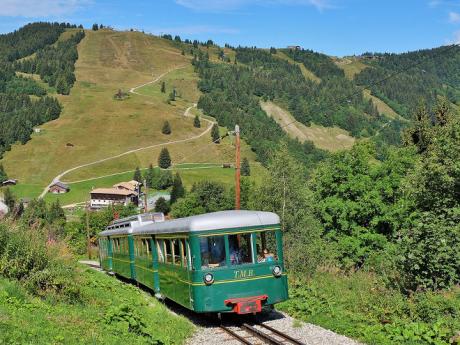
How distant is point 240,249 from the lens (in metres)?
15.5

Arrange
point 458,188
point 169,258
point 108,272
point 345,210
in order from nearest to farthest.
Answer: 1. point 169,258
2. point 458,188
3. point 108,272
4. point 345,210

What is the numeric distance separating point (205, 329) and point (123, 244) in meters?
12.2

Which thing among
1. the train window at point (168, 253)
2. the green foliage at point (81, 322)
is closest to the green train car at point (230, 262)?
the train window at point (168, 253)

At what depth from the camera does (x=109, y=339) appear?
11422mm

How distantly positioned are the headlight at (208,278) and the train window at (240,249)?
2.36ft

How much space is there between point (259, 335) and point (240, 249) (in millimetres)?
2677

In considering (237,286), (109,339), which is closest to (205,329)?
(237,286)

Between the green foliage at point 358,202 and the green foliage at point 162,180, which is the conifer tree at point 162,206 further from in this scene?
the green foliage at point 358,202

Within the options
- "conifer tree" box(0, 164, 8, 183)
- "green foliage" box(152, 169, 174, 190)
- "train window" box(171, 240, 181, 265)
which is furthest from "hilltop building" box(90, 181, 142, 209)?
"train window" box(171, 240, 181, 265)

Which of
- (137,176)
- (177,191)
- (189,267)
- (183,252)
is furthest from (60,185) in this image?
(189,267)

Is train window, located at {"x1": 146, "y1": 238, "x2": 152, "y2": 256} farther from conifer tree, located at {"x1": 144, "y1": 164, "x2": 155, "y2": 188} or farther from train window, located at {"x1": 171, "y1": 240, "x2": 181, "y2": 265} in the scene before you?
conifer tree, located at {"x1": 144, "y1": 164, "x2": 155, "y2": 188}

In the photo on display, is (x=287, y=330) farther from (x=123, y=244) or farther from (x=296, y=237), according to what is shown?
(x=296, y=237)

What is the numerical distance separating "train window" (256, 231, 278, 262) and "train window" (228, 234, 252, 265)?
0.27 m

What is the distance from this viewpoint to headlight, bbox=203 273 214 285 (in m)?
14.9
